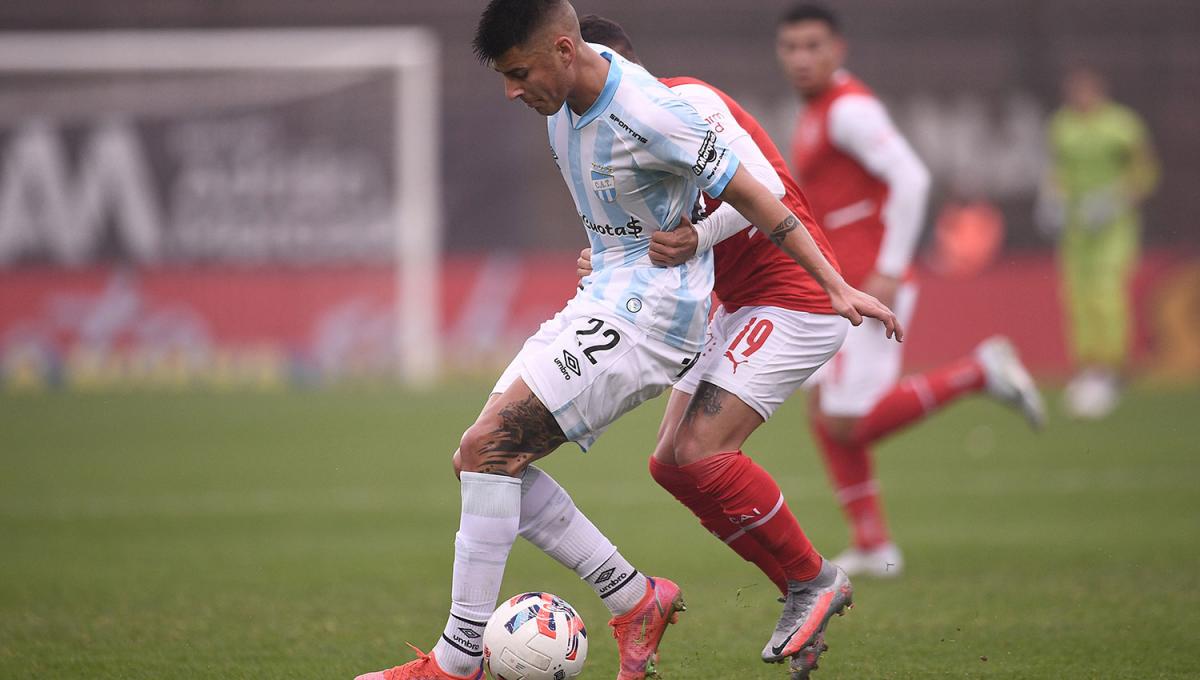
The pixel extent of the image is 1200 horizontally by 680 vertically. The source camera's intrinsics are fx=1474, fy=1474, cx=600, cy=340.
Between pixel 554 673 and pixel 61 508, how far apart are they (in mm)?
5639

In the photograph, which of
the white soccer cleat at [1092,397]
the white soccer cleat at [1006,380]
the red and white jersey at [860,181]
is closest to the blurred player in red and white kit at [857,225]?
the red and white jersey at [860,181]

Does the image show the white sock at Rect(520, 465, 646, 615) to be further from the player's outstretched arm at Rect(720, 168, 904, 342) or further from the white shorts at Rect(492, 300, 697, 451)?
the player's outstretched arm at Rect(720, 168, 904, 342)

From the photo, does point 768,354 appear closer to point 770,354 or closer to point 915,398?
point 770,354

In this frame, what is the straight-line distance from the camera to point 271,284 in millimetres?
16031

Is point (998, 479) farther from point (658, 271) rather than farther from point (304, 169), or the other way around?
point (304, 169)

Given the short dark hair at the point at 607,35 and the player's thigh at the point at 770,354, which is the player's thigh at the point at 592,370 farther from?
the short dark hair at the point at 607,35

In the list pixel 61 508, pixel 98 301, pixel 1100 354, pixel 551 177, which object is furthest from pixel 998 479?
pixel 98 301

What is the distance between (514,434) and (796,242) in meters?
0.99

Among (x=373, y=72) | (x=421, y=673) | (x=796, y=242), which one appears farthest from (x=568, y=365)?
(x=373, y=72)

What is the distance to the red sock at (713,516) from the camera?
4754 millimetres

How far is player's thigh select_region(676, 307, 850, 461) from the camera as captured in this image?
4.61 m

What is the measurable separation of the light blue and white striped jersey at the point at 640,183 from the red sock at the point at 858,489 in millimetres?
2691

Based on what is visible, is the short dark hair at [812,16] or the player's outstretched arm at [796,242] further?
the short dark hair at [812,16]

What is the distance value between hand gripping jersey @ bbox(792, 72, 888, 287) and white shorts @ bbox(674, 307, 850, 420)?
203 cm
